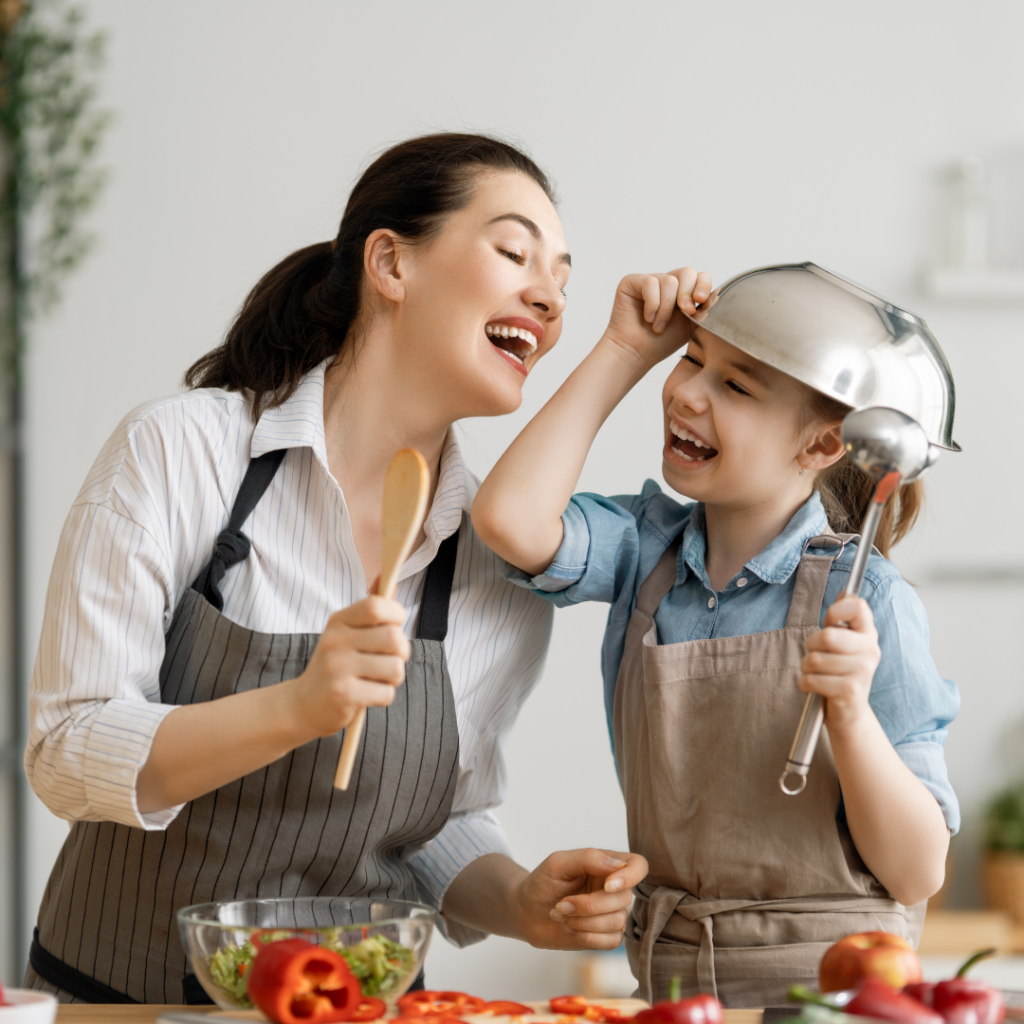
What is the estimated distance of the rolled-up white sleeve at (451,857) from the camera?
1192mm

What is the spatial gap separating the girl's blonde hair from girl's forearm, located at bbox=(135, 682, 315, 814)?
0.61m

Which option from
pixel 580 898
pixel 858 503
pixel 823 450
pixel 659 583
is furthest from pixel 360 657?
pixel 858 503

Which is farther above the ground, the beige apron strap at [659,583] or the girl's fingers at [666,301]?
the girl's fingers at [666,301]

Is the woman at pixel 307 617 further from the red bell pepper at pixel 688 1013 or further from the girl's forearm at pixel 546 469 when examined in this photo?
the red bell pepper at pixel 688 1013

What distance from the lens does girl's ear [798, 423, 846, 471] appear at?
41.4 inches

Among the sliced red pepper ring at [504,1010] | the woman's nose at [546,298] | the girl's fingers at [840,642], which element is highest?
the woman's nose at [546,298]

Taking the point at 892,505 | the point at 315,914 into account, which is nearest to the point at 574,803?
the point at 892,505

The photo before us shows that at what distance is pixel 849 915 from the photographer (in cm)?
94

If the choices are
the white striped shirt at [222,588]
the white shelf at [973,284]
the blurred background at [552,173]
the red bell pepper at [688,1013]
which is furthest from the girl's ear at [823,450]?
the white shelf at [973,284]

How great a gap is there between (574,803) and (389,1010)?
1758mm

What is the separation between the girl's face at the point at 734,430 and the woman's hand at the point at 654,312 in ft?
0.15

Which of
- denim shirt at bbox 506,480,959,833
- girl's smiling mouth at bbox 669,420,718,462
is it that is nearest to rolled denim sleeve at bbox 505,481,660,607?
denim shirt at bbox 506,480,959,833

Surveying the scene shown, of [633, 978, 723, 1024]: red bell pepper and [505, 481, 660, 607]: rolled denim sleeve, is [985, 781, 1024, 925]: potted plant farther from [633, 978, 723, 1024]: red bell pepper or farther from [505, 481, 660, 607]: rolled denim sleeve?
[633, 978, 723, 1024]: red bell pepper

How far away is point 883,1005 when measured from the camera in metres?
0.63
